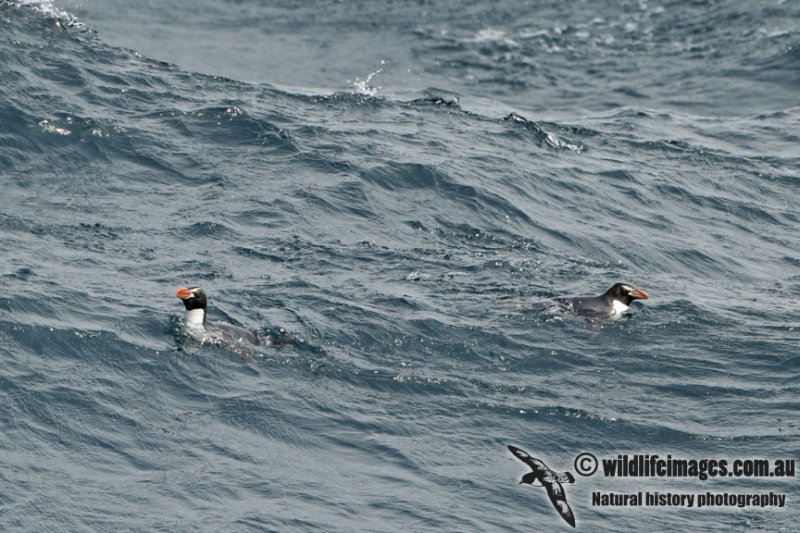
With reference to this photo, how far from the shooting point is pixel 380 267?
1875cm

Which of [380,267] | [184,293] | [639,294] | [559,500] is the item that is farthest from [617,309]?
[184,293]

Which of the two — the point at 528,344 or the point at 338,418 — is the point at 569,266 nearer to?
the point at 528,344

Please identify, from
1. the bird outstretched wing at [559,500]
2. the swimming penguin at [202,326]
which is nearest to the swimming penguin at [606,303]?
the bird outstretched wing at [559,500]

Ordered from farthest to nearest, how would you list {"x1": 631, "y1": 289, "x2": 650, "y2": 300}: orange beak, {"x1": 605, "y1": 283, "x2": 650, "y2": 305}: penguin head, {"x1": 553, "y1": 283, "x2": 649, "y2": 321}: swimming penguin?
1. {"x1": 631, "y1": 289, "x2": 650, "y2": 300}: orange beak
2. {"x1": 605, "y1": 283, "x2": 650, "y2": 305}: penguin head
3. {"x1": 553, "y1": 283, "x2": 649, "y2": 321}: swimming penguin

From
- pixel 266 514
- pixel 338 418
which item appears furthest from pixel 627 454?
pixel 266 514

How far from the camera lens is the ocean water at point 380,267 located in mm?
12844

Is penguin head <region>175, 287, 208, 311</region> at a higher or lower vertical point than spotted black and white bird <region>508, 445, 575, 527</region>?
higher

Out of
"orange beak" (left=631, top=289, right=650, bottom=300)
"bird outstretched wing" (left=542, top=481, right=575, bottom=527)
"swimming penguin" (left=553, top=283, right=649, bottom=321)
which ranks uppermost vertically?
"orange beak" (left=631, top=289, right=650, bottom=300)

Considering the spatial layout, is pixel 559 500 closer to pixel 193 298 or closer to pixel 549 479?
pixel 549 479

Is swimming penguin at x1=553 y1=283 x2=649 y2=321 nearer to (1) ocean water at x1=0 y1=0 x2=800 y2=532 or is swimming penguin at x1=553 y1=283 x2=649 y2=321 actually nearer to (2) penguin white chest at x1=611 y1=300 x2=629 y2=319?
(2) penguin white chest at x1=611 y1=300 x2=629 y2=319

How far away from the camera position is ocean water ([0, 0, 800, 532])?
42.1 ft

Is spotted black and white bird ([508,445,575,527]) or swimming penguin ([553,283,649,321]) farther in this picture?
swimming penguin ([553,283,649,321])

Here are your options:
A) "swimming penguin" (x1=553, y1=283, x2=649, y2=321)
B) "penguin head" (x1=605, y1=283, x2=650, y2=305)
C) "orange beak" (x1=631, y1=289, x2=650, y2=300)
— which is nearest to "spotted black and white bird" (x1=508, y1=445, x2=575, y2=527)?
"swimming penguin" (x1=553, y1=283, x2=649, y2=321)

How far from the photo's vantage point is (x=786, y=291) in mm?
19484
